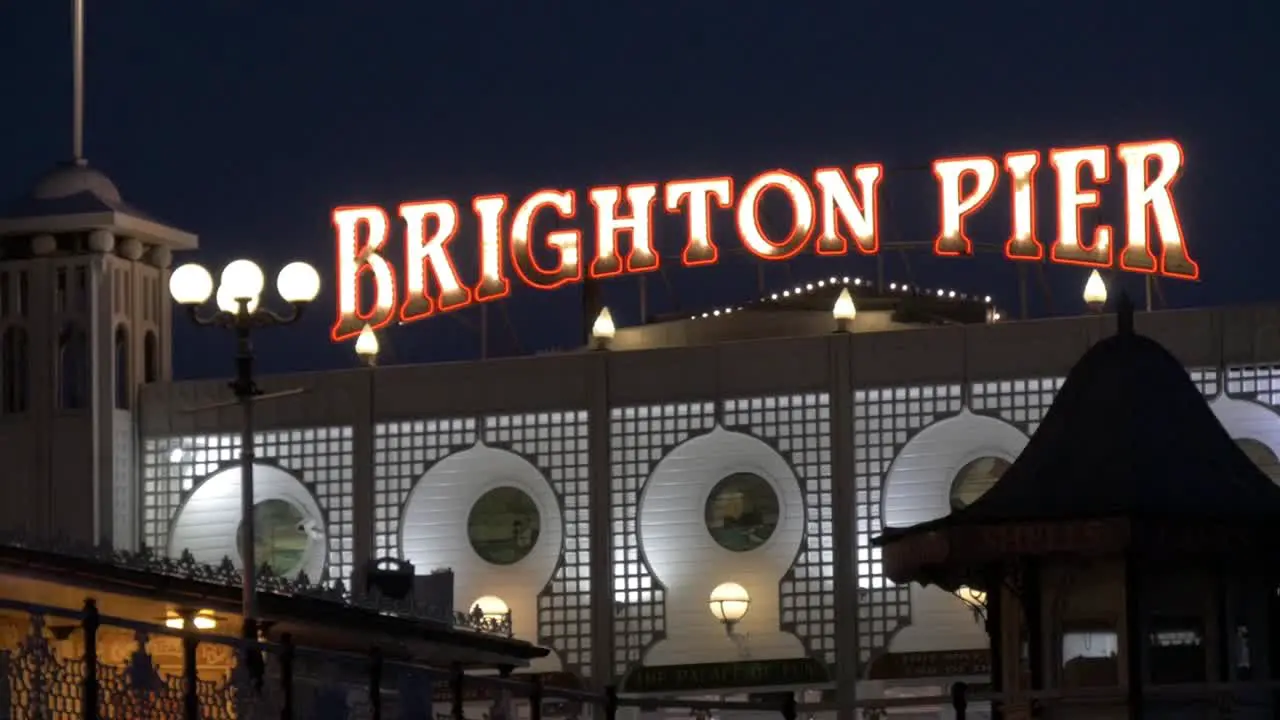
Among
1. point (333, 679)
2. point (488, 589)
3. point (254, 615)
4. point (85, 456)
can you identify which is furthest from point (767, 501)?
point (333, 679)

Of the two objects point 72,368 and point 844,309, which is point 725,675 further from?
point 72,368

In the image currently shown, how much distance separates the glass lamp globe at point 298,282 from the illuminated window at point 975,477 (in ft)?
55.3

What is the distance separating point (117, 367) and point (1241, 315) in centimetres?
1705

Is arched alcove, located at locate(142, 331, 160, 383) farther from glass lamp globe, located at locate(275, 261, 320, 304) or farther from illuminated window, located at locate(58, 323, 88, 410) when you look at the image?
glass lamp globe, located at locate(275, 261, 320, 304)

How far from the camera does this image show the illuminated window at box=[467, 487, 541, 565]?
44375 mm

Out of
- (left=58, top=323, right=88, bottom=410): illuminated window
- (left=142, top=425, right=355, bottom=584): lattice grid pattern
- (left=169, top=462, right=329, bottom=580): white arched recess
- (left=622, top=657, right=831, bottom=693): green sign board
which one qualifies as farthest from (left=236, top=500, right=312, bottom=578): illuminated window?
(left=622, top=657, right=831, bottom=693): green sign board

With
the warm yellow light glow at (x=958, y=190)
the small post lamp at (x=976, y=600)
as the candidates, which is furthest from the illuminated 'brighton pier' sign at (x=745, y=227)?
the small post lamp at (x=976, y=600)

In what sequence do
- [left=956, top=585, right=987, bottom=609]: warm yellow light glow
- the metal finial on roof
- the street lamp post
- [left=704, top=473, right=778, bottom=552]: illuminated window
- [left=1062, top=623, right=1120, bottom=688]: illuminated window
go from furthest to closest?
[left=704, top=473, right=778, bottom=552]: illuminated window → the street lamp post → [left=956, top=585, right=987, bottom=609]: warm yellow light glow → the metal finial on roof → [left=1062, top=623, right=1120, bottom=688]: illuminated window

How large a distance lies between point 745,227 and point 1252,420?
29.7 ft

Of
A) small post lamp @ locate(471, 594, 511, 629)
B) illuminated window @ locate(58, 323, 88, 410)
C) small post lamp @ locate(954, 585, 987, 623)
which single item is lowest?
small post lamp @ locate(954, 585, 987, 623)

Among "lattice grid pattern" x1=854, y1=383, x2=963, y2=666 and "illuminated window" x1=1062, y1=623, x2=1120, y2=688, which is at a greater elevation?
"lattice grid pattern" x1=854, y1=383, x2=963, y2=666

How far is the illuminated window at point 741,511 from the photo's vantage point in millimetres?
43281

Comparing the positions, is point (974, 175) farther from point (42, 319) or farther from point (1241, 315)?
point (42, 319)

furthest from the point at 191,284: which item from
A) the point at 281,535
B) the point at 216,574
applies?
the point at 281,535
